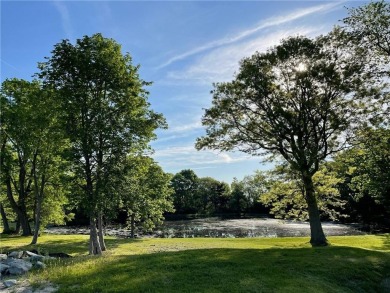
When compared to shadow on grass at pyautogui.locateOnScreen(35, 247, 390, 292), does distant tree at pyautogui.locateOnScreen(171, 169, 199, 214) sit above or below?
above

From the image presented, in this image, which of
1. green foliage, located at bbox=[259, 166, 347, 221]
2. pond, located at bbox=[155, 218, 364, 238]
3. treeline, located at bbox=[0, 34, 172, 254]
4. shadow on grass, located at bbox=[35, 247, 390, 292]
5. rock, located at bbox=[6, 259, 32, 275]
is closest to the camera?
shadow on grass, located at bbox=[35, 247, 390, 292]

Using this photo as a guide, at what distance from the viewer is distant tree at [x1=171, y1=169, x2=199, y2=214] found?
154000 mm

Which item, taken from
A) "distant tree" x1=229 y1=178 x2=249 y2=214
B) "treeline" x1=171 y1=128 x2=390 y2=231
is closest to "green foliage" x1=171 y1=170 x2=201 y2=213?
"distant tree" x1=229 y1=178 x2=249 y2=214

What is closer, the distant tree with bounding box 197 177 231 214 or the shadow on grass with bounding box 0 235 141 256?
the shadow on grass with bounding box 0 235 141 256

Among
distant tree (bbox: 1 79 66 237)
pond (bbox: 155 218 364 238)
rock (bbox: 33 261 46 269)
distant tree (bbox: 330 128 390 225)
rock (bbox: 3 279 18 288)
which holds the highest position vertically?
distant tree (bbox: 1 79 66 237)

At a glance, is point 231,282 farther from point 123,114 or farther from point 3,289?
point 123,114

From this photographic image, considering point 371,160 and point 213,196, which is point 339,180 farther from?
point 213,196

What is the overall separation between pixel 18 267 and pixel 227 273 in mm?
10216

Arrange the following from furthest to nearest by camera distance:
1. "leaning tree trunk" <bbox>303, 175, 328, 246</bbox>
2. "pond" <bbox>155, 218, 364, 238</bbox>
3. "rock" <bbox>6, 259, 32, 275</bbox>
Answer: "pond" <bbox>155, 218, 364, 238</bbox> → "leaning tree trunk" <bbox>303, 175, 328, 246</bbox> → "rock" <bbox>6, 259, 32, 275</bbox>

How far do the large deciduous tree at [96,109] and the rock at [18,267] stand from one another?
8972mm

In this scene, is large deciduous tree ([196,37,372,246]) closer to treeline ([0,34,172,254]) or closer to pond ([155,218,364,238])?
treeline ([0,34,172,254])

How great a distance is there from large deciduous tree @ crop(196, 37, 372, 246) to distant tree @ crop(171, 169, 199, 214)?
116 metres

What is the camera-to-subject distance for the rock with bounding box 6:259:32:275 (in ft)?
51.6

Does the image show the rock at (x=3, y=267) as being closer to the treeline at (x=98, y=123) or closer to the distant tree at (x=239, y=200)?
the treeline at (x=98, y=123)
